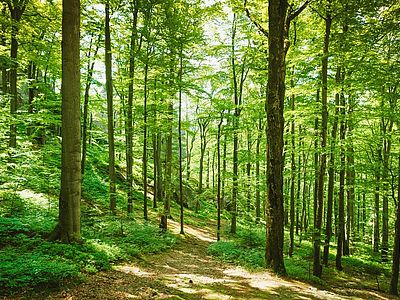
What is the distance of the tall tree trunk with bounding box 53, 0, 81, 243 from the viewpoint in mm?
6652

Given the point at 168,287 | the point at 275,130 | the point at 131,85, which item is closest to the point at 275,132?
the point at 275,130

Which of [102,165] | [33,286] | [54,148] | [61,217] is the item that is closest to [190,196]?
[102,165]

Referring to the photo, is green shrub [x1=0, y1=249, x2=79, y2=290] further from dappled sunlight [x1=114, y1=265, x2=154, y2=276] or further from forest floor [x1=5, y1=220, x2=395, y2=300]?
dappled sunlight [x1=114, y1=265, x2=154, y2=276]

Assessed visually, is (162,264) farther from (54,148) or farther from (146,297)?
(54,148)

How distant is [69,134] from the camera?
6723mm

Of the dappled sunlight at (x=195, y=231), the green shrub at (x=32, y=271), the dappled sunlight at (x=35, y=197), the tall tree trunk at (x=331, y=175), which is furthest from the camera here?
the dappled sunlight at (x=195, y=231)

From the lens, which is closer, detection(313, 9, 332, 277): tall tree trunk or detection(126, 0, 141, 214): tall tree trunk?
detection(313, 9, 332, 277): tall tree trunk

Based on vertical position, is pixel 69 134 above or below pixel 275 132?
below

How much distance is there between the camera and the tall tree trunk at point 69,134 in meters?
6.65

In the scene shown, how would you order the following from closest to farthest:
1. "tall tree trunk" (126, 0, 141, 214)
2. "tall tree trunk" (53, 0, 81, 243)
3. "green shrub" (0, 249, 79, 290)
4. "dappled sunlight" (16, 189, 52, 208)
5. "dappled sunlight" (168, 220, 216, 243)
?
"green shrub" (0, 249, 79, 290) < "tall tree trunk" (53, 0, 81, 243) < "dappled sunlight" (16, 189, 52, 208) < "tall tree trunk" (126, 0, 141, 214) < "dappled sunlight" (168, 220, 216, 243)

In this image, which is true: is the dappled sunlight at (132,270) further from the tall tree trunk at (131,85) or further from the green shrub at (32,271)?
the tall tree trunk at (131,85)

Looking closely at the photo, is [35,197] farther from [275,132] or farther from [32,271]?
[275,132]

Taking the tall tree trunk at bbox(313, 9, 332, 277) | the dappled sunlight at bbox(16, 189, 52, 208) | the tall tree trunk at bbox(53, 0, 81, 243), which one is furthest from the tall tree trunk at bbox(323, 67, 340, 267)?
the dappled sunlight at bbox(16, 189, 52, 208)

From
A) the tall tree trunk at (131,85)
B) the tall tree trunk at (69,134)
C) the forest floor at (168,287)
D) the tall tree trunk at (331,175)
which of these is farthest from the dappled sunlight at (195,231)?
the tall tree trunk at (69,134)
